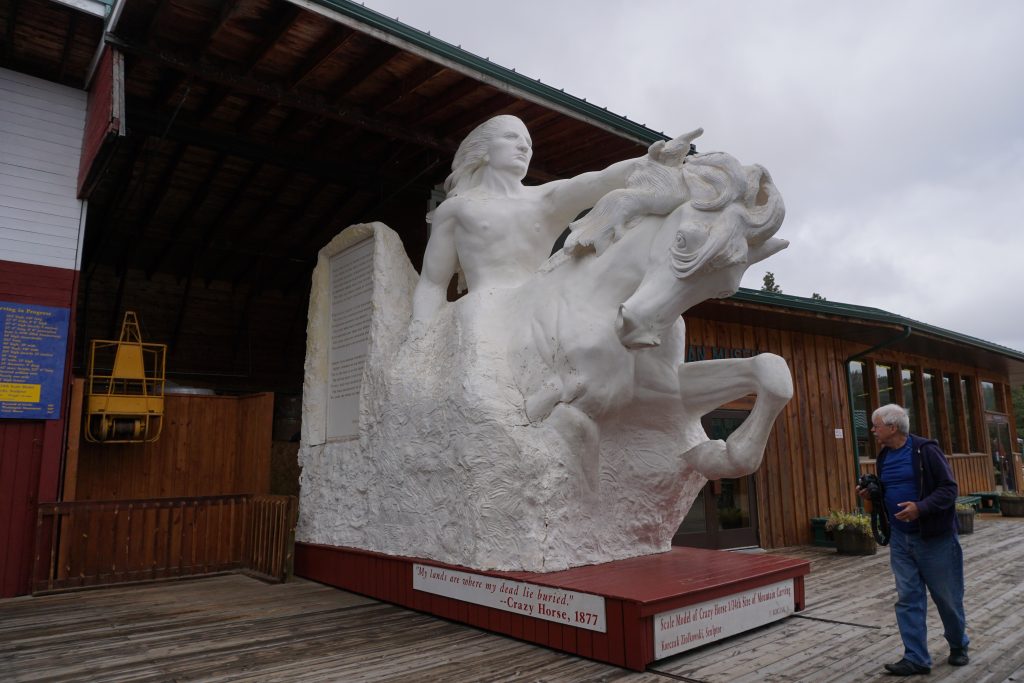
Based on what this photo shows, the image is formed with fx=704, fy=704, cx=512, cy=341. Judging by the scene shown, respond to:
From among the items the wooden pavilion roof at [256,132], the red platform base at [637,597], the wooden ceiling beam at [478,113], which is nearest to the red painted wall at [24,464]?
the wooden pavilion roof at [256,132]

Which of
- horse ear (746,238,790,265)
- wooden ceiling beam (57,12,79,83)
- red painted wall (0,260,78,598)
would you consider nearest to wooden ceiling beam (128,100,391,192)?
wooden ceiling beam (57,12,79,83)

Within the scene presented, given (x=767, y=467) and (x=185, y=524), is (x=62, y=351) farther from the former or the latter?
(x=767, y=467)

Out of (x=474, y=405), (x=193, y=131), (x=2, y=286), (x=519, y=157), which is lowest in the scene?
(x=474, y=405)

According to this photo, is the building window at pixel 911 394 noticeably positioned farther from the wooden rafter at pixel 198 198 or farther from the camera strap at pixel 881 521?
the wooden rafter at pixel 198 198

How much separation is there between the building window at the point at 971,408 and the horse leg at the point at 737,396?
1225 centimetres

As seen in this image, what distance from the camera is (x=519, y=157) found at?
17.0 feet

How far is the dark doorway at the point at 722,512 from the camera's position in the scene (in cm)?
799

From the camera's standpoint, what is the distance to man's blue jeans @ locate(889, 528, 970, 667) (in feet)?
10.8

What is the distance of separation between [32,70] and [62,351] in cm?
227

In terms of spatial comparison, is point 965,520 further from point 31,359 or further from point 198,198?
point 31,359

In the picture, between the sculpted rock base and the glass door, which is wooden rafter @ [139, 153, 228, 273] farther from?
the glass door

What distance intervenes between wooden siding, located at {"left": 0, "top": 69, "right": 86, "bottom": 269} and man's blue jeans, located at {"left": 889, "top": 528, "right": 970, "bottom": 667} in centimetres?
594

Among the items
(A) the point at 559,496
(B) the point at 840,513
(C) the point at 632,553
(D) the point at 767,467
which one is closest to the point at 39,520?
(A) the point at 559,496

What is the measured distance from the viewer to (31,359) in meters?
5.23
